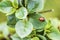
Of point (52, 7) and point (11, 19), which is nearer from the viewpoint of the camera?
point (11, 19)

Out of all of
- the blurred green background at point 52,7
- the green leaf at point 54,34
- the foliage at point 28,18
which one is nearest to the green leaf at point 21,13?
the foliage at point 28,18

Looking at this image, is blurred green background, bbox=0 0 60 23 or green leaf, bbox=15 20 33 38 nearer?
green leaf, bbox=15 20 33 38

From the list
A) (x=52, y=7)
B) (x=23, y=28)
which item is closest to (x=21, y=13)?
(x=23, y=28)

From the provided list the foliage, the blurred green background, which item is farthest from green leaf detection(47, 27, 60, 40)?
the blurred green background

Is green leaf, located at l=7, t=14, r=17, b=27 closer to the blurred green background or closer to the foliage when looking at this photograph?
the foliage

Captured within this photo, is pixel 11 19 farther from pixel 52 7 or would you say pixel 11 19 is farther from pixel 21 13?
pixel 52 7

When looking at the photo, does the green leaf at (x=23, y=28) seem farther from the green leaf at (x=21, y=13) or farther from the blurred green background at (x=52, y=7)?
the blurred green background at (x=52, y=7)
